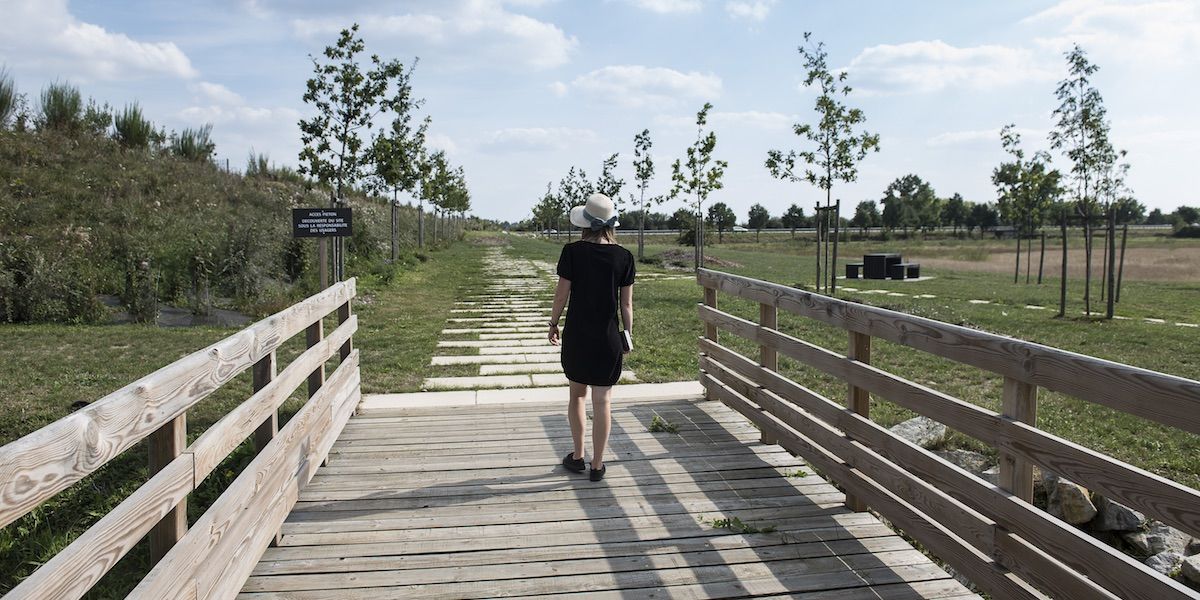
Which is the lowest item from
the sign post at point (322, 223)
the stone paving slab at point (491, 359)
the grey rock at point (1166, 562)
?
the grey rock at point (1166, 562)

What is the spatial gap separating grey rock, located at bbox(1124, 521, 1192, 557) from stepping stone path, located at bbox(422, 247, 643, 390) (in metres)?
4.66

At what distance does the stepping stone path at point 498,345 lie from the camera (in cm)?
832

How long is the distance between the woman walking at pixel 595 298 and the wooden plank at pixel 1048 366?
4.01ft

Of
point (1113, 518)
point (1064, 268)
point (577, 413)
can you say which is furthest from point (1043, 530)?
point (1064, 268)

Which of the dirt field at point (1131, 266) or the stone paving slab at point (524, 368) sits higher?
the dirt field at point (1131, 266)

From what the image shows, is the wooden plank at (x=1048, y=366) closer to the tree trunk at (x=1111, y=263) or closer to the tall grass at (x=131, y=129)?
the tree trunk at (x=1111, y=263)

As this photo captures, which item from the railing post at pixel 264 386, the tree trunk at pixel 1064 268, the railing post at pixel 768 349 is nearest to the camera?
the railing post at pixel 264 386

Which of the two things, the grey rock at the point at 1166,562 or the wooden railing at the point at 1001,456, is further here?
the grey rock at the point at 1166,562

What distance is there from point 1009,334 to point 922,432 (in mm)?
6775

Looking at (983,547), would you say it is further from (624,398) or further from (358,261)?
(358,261)

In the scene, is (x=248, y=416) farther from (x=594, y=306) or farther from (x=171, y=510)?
(x=594, y=306)

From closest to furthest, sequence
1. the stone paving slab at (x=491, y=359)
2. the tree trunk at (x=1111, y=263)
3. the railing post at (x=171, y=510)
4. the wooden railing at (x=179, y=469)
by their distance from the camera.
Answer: the wooden railing at (x=179, y=469)
the railing post at (x=171, y=510)
the stone paving slab at (x=491, y=359)
the tree trunk at (x=1111, y=263)

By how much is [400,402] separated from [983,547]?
5.15m

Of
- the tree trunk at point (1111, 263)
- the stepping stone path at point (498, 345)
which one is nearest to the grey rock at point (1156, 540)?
the stepping stone path at point (498, 345)
